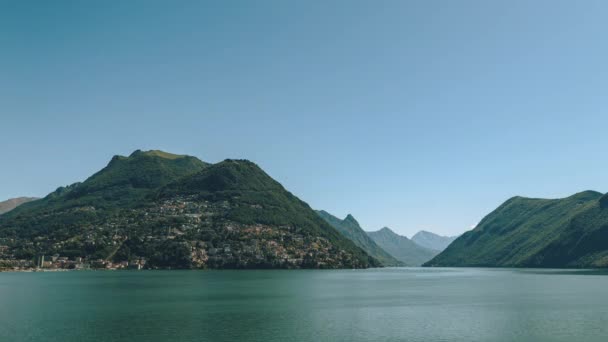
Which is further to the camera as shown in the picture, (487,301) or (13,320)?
(487,301)

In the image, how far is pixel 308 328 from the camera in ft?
287

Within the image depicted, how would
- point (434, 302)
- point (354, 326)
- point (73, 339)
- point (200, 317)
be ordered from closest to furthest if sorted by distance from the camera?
point (73, 339) → point (354, 326) → point (200, 317) → point (434, 302)

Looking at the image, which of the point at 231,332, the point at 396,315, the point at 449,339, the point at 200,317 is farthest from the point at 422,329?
the point at 200,317

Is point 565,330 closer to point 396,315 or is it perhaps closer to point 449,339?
point 449,339

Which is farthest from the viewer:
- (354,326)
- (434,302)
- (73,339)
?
(434,302)

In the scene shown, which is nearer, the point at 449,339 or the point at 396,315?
the point at 449,339

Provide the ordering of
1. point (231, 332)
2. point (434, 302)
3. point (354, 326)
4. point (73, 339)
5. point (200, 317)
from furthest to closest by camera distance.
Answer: point (434, 302), point (200, 317), point (354, 326), point (231, 332), point (73, 339)

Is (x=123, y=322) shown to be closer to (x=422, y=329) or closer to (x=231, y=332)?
(x=231, y=332)

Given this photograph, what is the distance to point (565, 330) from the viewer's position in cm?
8544

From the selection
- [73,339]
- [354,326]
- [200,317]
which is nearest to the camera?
[73,339]

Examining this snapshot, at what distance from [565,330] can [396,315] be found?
109 ft

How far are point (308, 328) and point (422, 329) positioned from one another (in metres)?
20.4

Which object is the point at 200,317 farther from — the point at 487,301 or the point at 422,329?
the point at 487,301

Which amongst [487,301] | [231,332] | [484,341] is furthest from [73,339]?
[487,301]
